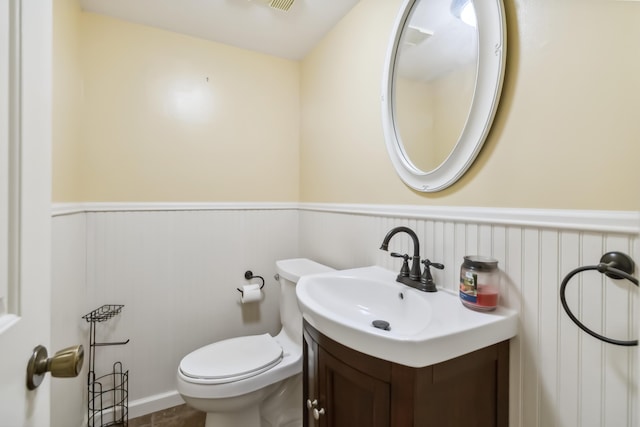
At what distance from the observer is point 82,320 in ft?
4.80

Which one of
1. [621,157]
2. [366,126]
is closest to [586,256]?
[621,157]

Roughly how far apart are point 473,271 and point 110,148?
185 cm

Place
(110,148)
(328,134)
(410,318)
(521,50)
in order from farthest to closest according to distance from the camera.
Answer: (328,134)
(110,148)
(410,318)
(521,50)

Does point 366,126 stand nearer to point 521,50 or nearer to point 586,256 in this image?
point 521,50

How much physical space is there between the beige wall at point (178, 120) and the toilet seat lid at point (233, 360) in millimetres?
890

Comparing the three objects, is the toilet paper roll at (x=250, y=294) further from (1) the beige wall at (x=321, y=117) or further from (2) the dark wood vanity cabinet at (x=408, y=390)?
(2) the dark wood vanity cabinet at (x=408, y=390)

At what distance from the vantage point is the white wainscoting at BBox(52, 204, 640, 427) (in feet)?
2.09

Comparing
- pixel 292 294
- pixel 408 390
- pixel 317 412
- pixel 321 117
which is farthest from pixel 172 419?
pixel 321 117

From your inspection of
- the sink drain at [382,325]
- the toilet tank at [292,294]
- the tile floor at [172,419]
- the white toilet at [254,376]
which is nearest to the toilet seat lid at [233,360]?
the white toilet at [254,376]

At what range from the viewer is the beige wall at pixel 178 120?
1.52 meters

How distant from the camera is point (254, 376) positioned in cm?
126

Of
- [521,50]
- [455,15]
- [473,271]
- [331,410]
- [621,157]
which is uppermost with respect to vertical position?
[455,15]

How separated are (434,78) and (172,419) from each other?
217 cm

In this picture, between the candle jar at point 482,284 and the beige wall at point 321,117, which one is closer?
the beige wall at point 321,117
